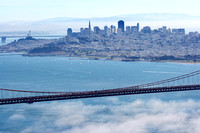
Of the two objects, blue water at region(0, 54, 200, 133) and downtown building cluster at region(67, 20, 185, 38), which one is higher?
downtown building cluster at region(67, 20, 185, 38)

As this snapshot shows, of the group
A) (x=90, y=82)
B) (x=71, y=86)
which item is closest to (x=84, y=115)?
(x=71, y=86)

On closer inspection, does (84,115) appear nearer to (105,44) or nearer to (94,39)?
(105,44)

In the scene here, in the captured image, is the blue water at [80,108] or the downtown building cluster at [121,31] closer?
the blue water at [80,108]

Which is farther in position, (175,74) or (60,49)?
(60,49)

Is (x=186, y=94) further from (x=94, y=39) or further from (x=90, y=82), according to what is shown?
(x=94, y=39)

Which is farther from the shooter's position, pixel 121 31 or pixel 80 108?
pixel 121 31

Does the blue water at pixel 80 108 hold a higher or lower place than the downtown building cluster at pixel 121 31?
lower

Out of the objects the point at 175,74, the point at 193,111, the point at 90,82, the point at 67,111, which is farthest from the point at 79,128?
the point at 175,74

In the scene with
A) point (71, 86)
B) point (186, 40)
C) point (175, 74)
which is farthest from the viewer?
point (186, 40)

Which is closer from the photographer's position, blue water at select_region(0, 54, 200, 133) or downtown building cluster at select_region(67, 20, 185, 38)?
blue water at select_region(0, 54, 200, 133)

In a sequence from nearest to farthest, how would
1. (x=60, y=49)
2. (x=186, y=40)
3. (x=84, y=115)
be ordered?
(x=84, y=115) → (x=60, y=49) → (x=186, y=40)
